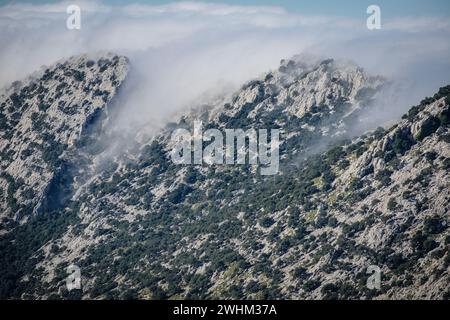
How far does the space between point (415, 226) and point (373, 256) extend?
11441 millimetres

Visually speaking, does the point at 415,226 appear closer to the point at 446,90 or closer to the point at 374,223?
the point at 374,223

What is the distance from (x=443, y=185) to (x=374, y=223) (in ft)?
57.7

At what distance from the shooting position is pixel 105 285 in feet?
614

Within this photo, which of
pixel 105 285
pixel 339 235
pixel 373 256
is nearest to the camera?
pixel 373 256

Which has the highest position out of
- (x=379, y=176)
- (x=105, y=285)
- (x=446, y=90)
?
(x=446, y=90)
